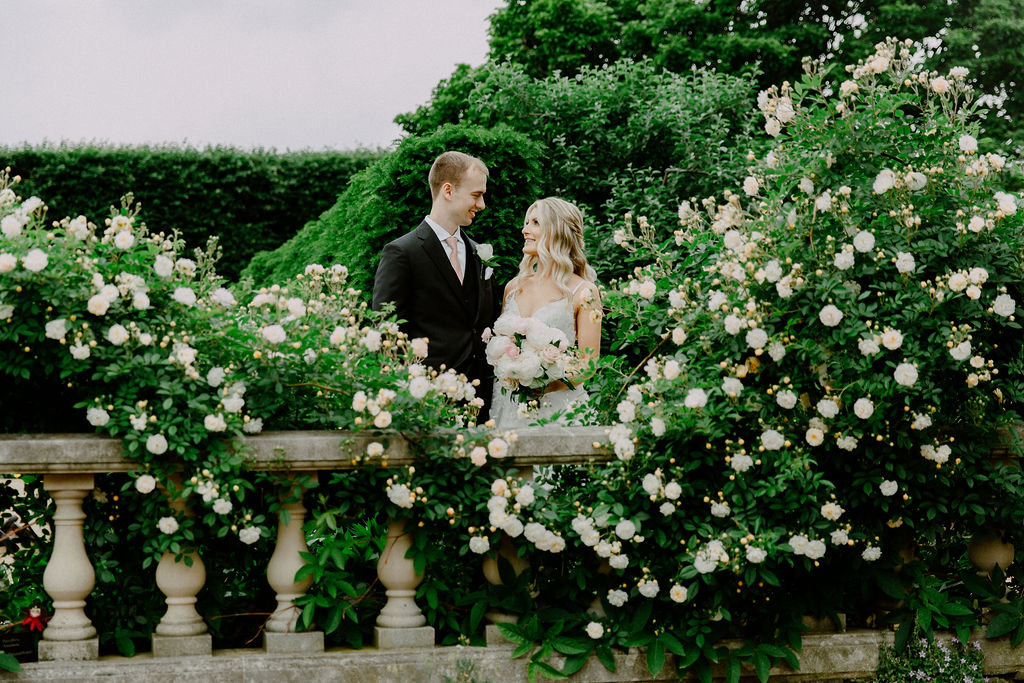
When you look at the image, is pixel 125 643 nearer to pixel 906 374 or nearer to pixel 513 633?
pixel 513 633

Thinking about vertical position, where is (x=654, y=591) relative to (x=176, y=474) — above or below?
below

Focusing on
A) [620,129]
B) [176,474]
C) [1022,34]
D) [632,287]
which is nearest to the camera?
[176,474]

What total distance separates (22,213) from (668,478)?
230 cm

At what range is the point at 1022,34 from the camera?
52.6ft

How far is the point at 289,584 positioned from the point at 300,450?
45 cm

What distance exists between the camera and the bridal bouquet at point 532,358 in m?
3.77

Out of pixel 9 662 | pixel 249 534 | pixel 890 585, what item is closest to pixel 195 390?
pixel 249 534

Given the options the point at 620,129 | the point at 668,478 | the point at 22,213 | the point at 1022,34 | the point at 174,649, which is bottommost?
the point at 174,649

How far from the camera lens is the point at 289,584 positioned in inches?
122

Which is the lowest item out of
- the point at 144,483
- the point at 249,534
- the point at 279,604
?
the point at 279,604

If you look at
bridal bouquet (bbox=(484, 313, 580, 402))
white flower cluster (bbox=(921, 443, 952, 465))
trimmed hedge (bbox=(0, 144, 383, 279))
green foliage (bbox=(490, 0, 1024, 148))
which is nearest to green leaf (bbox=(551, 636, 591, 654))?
bridal bouquet (bbox=(484, 313, 580, 402))

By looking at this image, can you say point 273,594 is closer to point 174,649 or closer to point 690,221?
point 174,649

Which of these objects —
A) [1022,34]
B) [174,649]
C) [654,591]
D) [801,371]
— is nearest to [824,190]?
[801,371]

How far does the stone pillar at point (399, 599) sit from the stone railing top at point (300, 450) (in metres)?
0.27
